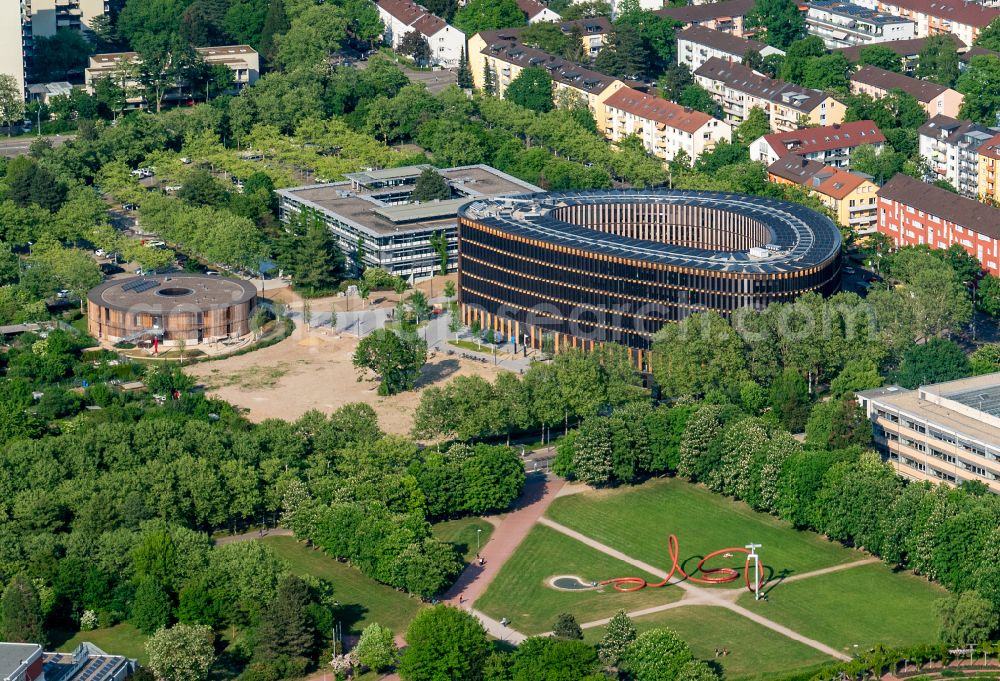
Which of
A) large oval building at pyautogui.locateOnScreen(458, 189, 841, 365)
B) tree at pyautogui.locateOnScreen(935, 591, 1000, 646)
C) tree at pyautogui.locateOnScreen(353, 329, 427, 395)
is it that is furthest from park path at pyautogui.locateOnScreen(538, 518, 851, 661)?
large oval building at pyautogui.locateOnScreen(458, 189, 841, 365)

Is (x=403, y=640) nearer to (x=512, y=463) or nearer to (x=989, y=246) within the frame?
(x=512, y=463)

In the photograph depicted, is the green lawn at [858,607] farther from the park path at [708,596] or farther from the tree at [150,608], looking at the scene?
the tree at [150,608]

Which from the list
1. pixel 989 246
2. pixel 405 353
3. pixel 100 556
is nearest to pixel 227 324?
pixel 405 353

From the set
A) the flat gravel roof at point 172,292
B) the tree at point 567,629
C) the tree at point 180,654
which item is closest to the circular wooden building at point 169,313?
the flat gravel roof at point 172,292

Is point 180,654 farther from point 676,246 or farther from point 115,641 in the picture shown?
point 676,246

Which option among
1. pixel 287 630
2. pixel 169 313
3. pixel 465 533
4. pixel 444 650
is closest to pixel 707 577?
pixel 465 533
